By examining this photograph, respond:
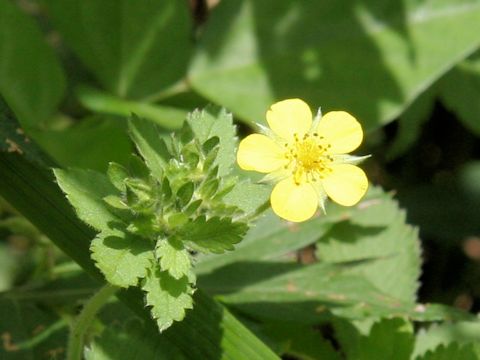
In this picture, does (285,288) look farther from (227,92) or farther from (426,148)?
(426,148)

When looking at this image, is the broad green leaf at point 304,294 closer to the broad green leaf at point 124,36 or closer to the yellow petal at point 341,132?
the yellow petal at point 341,132

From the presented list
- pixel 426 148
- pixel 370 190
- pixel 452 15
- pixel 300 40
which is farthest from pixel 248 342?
pixel 426 148

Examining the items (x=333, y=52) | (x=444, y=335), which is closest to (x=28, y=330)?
(x=444, y=335)

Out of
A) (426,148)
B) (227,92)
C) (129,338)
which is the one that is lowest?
(129,338)

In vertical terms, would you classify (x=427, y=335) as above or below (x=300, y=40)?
below

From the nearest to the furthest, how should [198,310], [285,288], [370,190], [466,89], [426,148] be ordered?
[198,310] → [285,288] → [370,190] → [466,89] → [426,148]

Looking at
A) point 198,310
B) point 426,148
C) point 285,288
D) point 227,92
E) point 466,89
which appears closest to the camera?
point 198,310

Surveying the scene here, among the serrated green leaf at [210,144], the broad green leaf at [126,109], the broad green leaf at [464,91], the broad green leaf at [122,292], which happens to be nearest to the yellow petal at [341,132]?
the serrated green leaf at [210,144]
